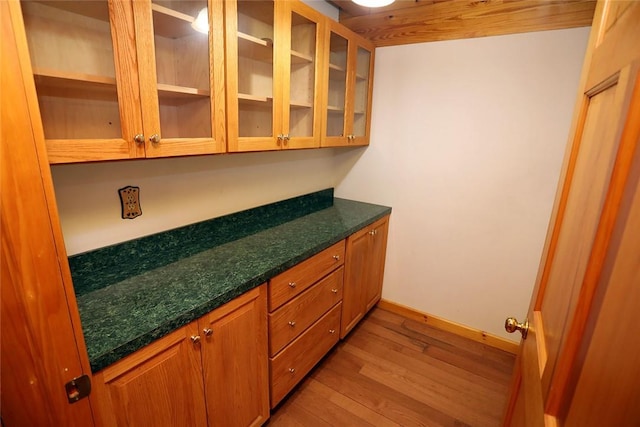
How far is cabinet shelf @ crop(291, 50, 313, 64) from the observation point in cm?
161

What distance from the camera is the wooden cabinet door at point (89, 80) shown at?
0.88 metres

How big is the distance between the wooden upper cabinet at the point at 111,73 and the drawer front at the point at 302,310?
0.85m

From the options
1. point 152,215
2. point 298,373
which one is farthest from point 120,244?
point 298,373

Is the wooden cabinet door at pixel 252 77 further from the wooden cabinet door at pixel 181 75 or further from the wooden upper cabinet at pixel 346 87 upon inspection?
the wooden upper cabinet at pixel 346 87

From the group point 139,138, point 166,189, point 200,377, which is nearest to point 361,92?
point 166,189

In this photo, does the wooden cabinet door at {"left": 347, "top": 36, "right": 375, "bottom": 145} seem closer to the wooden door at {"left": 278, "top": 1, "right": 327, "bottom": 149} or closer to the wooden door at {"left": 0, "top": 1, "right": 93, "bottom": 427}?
the wooden door at {"left": 278, "top": 1, "right": 327, "bottom": 149}

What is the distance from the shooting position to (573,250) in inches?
25.7

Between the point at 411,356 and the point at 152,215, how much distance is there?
5.98 ft

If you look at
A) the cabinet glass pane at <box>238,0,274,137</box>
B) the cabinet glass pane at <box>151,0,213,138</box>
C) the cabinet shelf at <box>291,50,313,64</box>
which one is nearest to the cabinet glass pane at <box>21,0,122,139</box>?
the cabinet glass pane at <box>151,0,213,138</box>

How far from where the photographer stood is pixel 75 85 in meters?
0.95

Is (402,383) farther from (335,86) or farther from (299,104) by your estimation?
(335,86)

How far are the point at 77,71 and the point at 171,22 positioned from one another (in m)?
0.36

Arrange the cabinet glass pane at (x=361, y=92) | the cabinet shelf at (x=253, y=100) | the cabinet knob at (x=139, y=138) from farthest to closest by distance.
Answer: the cabinet glass pane at (x=361, y=92), the cabinet shelf at (x=253, y=100), the cabinet knob at (x=139, y=138)

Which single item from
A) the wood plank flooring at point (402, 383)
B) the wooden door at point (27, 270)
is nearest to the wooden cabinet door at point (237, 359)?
the wood plank flooring at point (402, 383)
